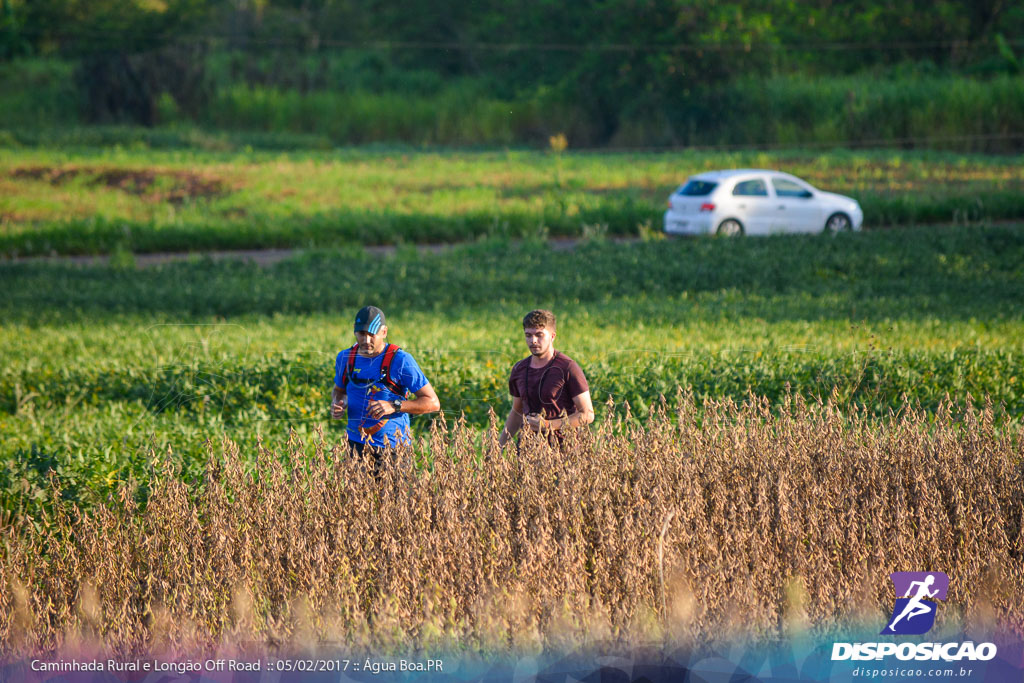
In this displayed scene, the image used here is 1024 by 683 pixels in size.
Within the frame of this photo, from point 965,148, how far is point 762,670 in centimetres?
3836

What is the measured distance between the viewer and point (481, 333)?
1248 cm

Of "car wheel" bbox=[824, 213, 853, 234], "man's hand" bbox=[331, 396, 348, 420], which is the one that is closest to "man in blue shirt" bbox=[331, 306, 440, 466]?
"man's hand" bbox=[331, 396, 348, 420]

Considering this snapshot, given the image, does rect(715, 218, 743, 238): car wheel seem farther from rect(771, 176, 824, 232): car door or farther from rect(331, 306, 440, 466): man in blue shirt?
rect(331, 306, 440, 466): man in blue shirt

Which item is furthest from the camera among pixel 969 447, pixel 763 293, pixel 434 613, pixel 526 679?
pixel 763 293

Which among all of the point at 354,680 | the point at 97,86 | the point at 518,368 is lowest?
the point at 354,680

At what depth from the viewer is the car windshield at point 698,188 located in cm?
2286

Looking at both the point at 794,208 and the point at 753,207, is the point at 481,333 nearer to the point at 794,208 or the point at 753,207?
the point at 753,207

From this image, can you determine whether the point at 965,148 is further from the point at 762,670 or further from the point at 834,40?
the point at 762,670

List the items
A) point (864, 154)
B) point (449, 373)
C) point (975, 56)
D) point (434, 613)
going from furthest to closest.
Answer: point (975, 56) → point (864, 154) → point (449, 373) → point (434, 613)

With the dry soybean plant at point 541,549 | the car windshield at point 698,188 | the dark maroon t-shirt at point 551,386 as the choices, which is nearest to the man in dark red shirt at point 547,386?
the dark maroon t-shirt at point 551,386

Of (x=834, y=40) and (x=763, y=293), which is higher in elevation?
(x=834, y=40)

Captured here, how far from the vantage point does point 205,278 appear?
18656 mm

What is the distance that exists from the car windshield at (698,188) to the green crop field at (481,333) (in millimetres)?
2471

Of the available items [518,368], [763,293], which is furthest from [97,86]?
[518,368]
